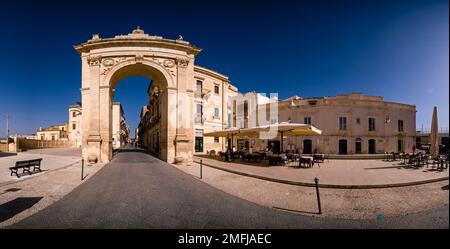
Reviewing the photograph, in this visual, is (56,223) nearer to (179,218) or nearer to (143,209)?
(143,209)

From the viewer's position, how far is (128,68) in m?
17.9

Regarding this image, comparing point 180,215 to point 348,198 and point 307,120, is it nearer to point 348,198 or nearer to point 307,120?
point 348,198

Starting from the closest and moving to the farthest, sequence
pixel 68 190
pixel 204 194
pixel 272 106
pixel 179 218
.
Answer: pixel 179 218, pixel 204 194, pixel 68 190, pixel 272 106

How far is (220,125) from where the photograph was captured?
88.0 feet

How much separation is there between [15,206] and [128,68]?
1484cm

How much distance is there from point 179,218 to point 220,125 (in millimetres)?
22422

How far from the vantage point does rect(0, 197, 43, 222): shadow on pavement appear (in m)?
4.71

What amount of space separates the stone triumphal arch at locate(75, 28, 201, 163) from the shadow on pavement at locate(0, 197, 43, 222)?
10.7 m

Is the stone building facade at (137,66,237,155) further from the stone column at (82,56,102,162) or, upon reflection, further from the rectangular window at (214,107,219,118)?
the stone column at (82,56,102,162)

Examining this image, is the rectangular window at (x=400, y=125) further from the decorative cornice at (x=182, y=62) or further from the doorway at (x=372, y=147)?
the decorative cornice at (x=182, y=62)

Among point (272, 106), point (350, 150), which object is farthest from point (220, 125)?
point (350, 150)

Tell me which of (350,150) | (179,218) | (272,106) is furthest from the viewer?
(272,106)

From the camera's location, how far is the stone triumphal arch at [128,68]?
1669 cm

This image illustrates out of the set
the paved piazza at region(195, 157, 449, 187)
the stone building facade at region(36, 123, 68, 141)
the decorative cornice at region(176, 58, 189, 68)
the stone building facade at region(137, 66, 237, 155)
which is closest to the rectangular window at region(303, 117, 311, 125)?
the stone building facade at region(137, 66, 237, 155)
